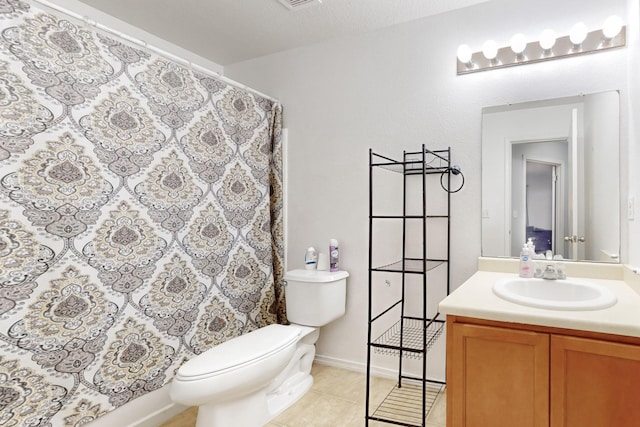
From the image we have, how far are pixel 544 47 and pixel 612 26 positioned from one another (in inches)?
11.1

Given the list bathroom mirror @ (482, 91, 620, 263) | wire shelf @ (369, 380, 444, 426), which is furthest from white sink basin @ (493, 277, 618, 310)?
wire shelf @ (369, 380, 444, 426)

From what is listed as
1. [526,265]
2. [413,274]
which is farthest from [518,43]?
[413,274]

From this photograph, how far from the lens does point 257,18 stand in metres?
2.38

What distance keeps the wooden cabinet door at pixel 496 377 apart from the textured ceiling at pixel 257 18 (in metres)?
1.85

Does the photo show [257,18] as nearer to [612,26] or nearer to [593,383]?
[612,26]

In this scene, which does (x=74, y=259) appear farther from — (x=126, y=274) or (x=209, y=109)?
(x=209, y=109)

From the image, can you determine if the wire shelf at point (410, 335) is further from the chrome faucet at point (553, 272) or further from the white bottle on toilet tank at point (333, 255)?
the chrome faucet at point (553, 272)

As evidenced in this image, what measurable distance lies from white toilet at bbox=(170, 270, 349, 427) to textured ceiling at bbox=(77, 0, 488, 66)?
5.39ft

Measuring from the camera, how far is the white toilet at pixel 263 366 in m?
1.58

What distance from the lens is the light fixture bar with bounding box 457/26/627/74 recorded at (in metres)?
1.86

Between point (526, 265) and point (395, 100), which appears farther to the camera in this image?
point (395, 100)

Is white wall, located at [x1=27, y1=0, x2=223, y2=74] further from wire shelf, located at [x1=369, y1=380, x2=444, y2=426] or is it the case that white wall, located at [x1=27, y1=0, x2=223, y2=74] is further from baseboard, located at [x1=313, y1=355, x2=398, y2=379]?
wire shelf, located at [x1=369, y1=380, x2=444, y2=426]

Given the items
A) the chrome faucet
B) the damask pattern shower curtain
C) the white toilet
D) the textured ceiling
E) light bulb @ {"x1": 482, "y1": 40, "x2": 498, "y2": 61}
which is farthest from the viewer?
the textured ceiling

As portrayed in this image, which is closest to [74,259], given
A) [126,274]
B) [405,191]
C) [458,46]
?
[126,274]
